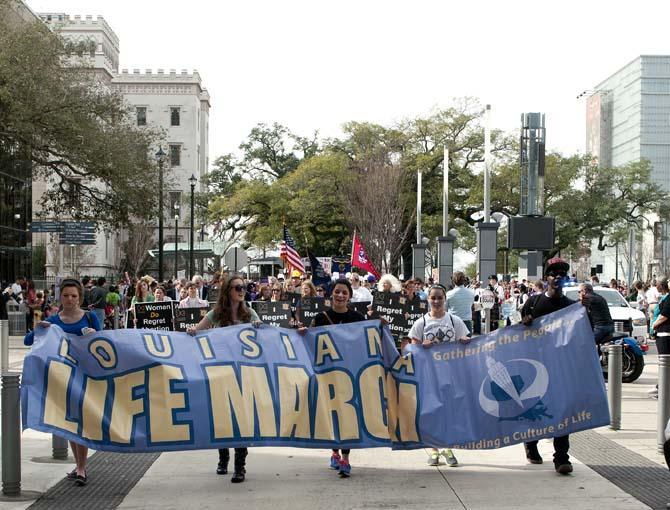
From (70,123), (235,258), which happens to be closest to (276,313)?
(235,258)

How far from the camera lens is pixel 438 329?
9.77 metres

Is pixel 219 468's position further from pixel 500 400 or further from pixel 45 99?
pixel 45 99

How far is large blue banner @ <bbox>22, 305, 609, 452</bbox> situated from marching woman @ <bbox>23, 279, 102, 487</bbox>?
189 millimetres

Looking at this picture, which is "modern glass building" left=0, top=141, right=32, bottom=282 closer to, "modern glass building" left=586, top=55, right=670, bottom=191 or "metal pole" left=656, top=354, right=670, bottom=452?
"metal pole" left=656, top=354, right=670, bottom=452

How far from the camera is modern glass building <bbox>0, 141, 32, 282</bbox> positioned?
4634cm

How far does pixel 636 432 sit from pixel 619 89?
158833mm

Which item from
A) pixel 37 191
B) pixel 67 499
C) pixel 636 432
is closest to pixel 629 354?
pixel 636 432

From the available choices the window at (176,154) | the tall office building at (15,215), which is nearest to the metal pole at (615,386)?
the tall office building at (15,215)

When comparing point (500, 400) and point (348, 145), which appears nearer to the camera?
point (500, 400)

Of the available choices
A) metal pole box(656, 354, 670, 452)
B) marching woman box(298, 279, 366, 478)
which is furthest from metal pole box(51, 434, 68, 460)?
metal pole box(656, 354, 670, 452)

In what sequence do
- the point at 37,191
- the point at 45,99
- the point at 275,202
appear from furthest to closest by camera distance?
the point at 37,191
the point at 275,202
the point at 45,99

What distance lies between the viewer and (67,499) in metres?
8.38

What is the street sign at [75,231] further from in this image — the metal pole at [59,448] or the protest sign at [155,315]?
the metal pole at [59,448]

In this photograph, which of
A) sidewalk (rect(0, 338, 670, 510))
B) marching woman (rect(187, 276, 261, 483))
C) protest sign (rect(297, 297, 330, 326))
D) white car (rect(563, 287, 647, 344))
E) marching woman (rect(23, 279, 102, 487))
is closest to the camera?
sidewalk (rect(0, 338, 670, 510))
